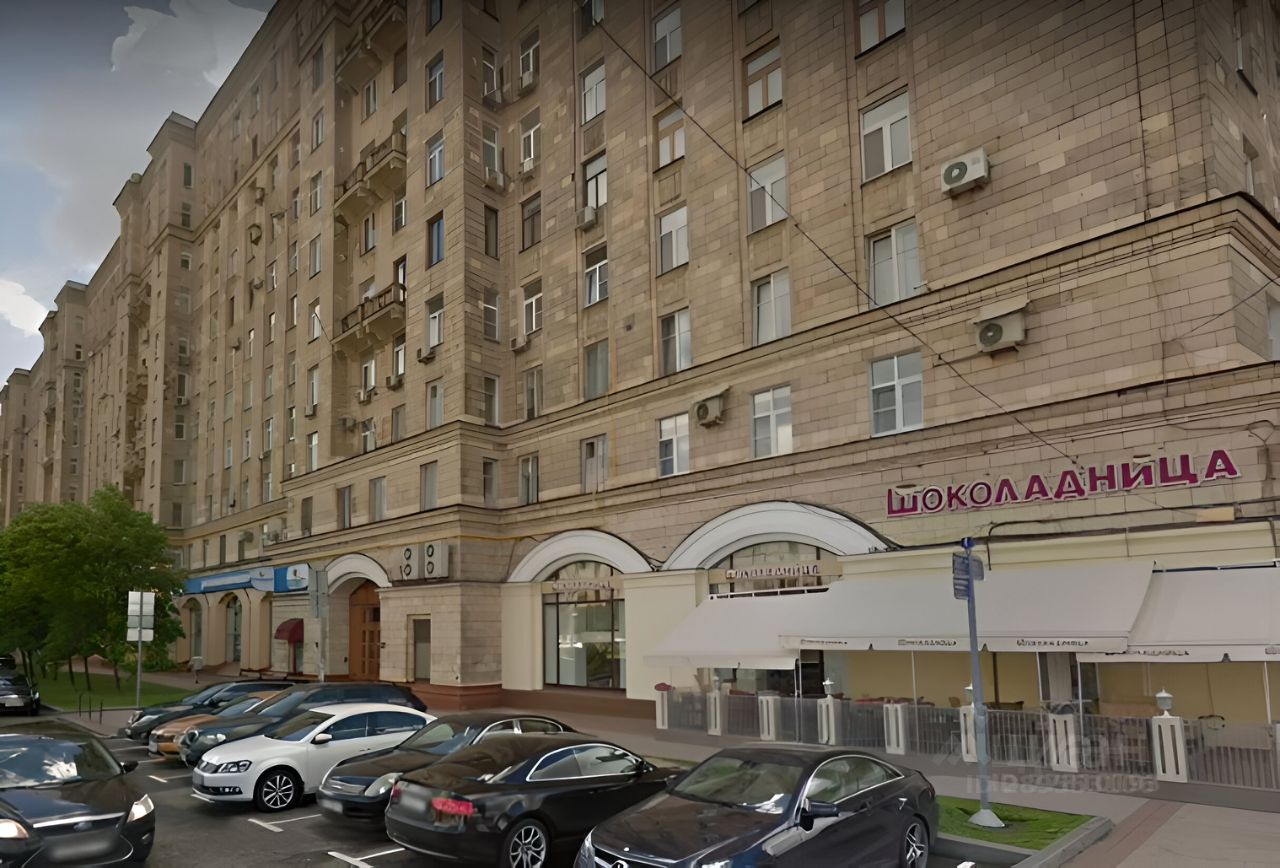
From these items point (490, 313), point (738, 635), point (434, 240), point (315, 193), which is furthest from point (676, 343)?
point (315, 193)

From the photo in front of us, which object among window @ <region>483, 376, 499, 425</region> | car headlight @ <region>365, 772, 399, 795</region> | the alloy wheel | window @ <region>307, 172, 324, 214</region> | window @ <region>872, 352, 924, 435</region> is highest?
window @ <region>307, 172, 324, 214</region>

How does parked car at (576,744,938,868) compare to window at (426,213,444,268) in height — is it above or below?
below

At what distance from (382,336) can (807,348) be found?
18604 mm

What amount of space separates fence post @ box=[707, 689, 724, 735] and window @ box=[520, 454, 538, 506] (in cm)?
1105

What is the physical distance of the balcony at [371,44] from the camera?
34438 millimetres

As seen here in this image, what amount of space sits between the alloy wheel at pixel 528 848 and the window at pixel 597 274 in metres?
18.3

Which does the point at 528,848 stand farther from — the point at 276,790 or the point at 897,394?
the point at 897,394

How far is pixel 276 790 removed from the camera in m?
13.2

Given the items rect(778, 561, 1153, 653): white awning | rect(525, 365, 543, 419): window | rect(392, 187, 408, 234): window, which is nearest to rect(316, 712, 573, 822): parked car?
rect(778, 561, 1153, 653): white awning

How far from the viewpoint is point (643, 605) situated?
76.0ft

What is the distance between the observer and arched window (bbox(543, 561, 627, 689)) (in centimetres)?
2483

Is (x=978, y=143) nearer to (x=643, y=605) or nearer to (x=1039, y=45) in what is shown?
(x=1039, y=45)

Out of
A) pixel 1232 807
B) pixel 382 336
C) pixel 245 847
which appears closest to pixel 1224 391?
pixel 1232 807

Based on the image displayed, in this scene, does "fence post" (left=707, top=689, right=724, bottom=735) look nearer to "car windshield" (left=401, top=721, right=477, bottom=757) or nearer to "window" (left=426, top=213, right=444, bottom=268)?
"car windshield" (left=401, top=721, right=477, bottom=757)
